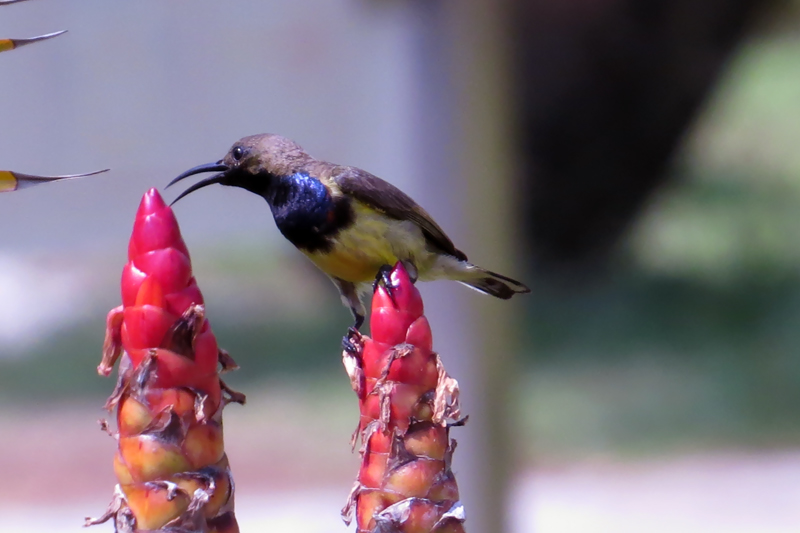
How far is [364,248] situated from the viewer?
6.94 ft

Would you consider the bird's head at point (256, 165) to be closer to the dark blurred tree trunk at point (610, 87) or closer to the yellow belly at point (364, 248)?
the yellow belly at point (364, 248)

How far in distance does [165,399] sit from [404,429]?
11.3 inches

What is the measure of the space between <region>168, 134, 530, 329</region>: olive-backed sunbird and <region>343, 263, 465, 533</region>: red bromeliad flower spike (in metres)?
0.95

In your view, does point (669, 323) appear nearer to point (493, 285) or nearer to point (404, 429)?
point (493, 285)

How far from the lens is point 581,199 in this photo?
851 centimetres

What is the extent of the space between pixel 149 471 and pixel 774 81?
10513mm

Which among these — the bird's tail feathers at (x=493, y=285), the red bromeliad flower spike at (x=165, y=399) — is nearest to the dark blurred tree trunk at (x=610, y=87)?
the bird's tail feathers at (x=493, y=285)

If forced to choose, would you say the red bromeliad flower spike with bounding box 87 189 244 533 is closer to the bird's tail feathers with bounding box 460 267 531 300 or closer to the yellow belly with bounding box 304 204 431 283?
the yellow belly with bounding box 304 204 431 283

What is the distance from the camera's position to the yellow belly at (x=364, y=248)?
2113 millimetres

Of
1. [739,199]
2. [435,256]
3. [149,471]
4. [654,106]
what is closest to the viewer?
[149,471]

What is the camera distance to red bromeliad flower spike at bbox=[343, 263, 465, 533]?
1065mm

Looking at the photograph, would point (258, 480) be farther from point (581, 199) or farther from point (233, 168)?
point (233, 168)

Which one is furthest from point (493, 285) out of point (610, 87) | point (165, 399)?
point (610, 87)

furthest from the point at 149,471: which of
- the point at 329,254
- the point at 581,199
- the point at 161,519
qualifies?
the point at 581,199
